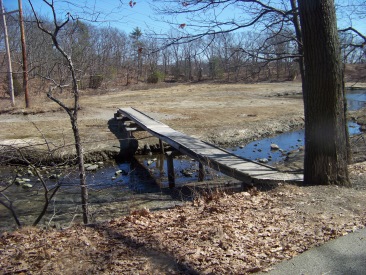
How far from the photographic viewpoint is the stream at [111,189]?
7.94 m

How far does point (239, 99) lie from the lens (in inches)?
1098

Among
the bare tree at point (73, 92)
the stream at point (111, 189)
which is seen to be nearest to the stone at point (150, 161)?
the stream at point (111, 189)

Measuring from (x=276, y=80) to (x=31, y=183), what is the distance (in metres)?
41.6

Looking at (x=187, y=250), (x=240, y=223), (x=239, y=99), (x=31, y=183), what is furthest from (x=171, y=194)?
(x=239, y=99)

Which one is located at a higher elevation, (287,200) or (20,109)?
(20,109)

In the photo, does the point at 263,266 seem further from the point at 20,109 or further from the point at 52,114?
the point at 20,109

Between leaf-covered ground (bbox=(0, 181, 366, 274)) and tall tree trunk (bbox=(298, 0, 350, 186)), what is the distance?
2.25 feet

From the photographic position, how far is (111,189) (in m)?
9.94

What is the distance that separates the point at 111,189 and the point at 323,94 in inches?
244

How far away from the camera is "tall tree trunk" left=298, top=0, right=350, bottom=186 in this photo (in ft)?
17.6

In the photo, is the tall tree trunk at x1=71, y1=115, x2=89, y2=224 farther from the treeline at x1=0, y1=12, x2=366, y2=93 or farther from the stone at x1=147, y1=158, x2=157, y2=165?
the stone at x1=147, y1=158, x2=157, y2=165

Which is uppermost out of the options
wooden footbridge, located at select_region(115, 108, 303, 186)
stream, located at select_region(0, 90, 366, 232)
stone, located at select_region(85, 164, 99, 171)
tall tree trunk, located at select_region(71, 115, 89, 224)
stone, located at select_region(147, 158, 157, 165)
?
tall tree trunk, located at select_region(71, 115, 89, 224)

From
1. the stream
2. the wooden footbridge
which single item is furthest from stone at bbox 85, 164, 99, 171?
the wooden footbridge

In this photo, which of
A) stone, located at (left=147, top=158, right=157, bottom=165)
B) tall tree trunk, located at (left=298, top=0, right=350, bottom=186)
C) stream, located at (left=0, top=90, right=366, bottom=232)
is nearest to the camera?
tall tree trunk, located at (left=298, top=0, right=350, bottom=186)
